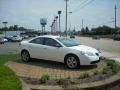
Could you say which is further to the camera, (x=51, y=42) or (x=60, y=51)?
(x=51, y=42)

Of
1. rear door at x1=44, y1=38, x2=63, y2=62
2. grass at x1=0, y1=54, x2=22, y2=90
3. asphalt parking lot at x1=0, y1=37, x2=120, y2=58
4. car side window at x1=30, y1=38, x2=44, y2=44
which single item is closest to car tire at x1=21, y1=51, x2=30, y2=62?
car side window at x1=30, y1=38, x2=44, y2=44

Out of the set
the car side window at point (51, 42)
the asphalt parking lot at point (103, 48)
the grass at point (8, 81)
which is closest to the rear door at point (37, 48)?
the car side window at point (51, 42)

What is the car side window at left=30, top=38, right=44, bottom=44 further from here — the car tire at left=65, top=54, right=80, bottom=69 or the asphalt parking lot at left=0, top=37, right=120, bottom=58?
the asphalt parking lot at left=0, top=37, right=120, bottom=58

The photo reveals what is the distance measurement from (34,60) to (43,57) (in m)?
1.13

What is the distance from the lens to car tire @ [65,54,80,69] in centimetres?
1166

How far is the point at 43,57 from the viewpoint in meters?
12.9

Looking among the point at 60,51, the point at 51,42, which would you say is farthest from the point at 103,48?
the point at 60,51

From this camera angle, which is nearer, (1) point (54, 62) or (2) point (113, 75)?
(2) point (113, 75)

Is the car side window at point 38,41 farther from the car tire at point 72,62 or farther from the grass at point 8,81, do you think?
the grass at point 8,81

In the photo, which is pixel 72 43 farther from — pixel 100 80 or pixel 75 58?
pixel 100 80

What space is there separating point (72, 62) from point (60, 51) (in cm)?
79

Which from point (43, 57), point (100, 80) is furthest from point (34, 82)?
point (43, 57)

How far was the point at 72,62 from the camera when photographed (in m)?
11.8

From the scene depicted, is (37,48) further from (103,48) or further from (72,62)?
(103,48)
